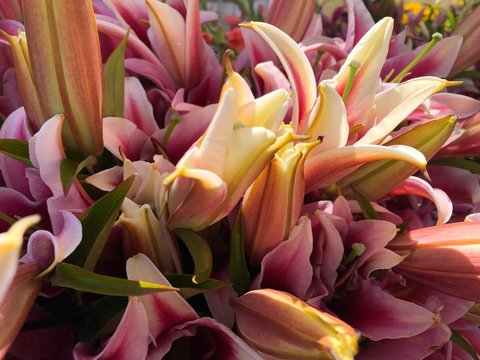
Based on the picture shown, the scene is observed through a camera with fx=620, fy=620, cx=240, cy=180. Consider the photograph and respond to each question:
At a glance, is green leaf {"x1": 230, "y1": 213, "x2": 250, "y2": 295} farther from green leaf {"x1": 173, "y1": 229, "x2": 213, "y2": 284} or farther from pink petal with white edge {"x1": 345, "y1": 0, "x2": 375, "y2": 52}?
pink petal with white edge {"x1": 345, "y1": 0, "x2": 375, "y2": 52}

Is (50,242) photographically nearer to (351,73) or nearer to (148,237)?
(148,237)

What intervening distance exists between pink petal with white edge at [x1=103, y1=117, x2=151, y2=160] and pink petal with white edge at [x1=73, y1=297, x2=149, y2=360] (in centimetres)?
9

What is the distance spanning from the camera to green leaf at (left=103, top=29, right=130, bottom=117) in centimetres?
35

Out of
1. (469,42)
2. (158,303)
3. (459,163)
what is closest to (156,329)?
(158,303)

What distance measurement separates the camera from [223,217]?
29 cm

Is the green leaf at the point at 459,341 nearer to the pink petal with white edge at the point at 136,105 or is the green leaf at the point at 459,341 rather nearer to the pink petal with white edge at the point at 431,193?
the pink petal with white edge at the point at 431,193

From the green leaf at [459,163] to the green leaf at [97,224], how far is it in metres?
0.23

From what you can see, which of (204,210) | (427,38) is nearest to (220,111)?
(204,210)

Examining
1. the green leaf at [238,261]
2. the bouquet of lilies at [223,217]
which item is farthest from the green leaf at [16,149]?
the green leaf at [238,261]

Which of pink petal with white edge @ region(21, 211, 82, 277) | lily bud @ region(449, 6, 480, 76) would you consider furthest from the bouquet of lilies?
lily bud @ region(449, 6, 480, 76)

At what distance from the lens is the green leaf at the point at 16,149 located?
11.9 inches

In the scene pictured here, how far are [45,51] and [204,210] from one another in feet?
0.34

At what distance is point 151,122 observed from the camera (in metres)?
0.37

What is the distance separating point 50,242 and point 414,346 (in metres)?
0.19
